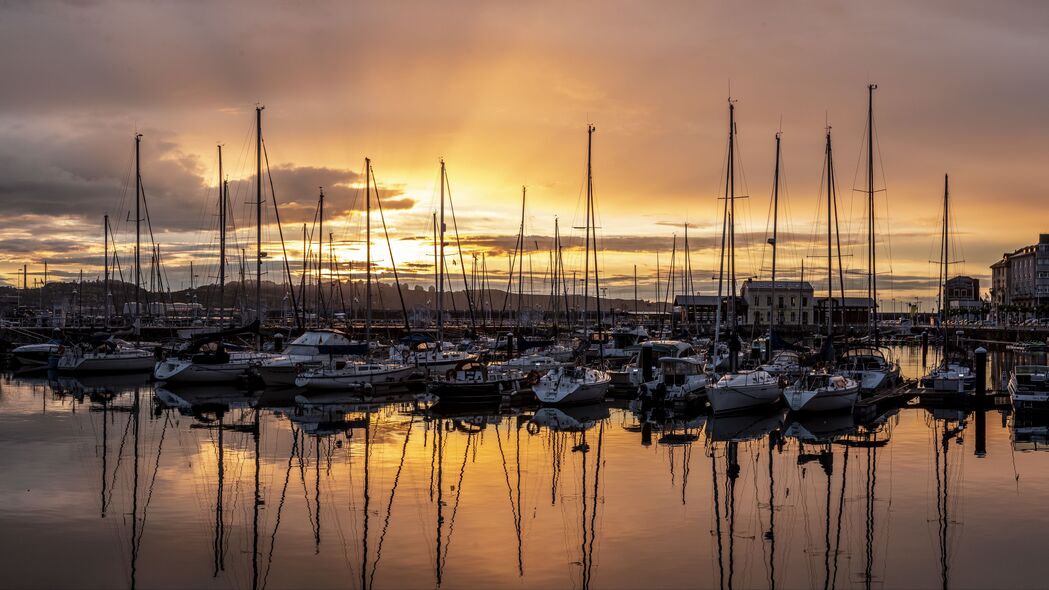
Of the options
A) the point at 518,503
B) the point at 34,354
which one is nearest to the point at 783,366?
the point at 518,503

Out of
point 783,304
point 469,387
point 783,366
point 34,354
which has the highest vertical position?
point 783,304

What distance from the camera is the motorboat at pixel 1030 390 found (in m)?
38.7

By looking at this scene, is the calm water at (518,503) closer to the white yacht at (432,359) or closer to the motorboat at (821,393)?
the motorboat at (821,393)

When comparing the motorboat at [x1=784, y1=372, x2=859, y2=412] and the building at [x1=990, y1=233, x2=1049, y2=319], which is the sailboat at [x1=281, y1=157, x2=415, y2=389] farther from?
the building at [x1=990, y1=233, x2=1049, y2=319]

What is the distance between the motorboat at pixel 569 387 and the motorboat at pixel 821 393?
8.74m

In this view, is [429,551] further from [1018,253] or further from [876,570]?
[1018,253]

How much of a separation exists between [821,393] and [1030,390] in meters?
9.75

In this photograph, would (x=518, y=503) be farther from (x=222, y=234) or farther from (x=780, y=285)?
(x=780, y=285)

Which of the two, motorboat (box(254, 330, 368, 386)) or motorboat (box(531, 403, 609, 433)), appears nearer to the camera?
motorboat (box(531, 403, 609, 433))

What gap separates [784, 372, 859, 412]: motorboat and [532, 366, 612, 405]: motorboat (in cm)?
874

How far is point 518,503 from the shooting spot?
22.1 meters

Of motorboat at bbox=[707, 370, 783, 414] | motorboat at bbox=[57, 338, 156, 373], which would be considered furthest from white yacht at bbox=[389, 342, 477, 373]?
motorboat at bbox=[57, 338, 156, 373]

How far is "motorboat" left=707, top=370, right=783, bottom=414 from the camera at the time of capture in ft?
125

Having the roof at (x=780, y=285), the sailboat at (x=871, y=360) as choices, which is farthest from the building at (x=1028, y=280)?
the sailboat at (x=871, y=360)
